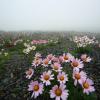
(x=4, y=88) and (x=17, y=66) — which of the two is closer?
(x=4, y=88)

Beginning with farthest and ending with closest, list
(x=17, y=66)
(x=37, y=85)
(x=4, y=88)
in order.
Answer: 1. (x=17, y=66)
2. (x=4, y=88)
3. (x=37, y=85)

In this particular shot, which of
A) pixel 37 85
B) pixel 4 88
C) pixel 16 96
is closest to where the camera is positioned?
pixel 37 85

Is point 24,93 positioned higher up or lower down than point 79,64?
lower down

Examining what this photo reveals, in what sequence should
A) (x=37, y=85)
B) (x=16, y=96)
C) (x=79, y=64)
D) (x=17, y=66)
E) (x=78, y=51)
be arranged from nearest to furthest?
(x=37, y=85) < (x=79, y=64) < (x=16, y=96) < (x=17, y=66) < (x=78, y=51)

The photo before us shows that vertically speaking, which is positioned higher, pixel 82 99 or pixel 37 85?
pixel 37 85

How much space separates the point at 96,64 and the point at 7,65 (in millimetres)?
2343

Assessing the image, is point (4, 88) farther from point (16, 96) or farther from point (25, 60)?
point (25, 60)

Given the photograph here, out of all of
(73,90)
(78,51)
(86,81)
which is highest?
(86,81)

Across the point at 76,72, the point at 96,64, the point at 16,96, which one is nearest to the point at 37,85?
the point at 76,72

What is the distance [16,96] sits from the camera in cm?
504

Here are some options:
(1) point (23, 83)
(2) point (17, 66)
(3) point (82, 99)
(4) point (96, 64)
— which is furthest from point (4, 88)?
(4) point (96, 64)

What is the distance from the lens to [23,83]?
18.5ft

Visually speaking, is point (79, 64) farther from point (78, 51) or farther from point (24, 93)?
point (78, 51)

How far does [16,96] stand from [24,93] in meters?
0.17
